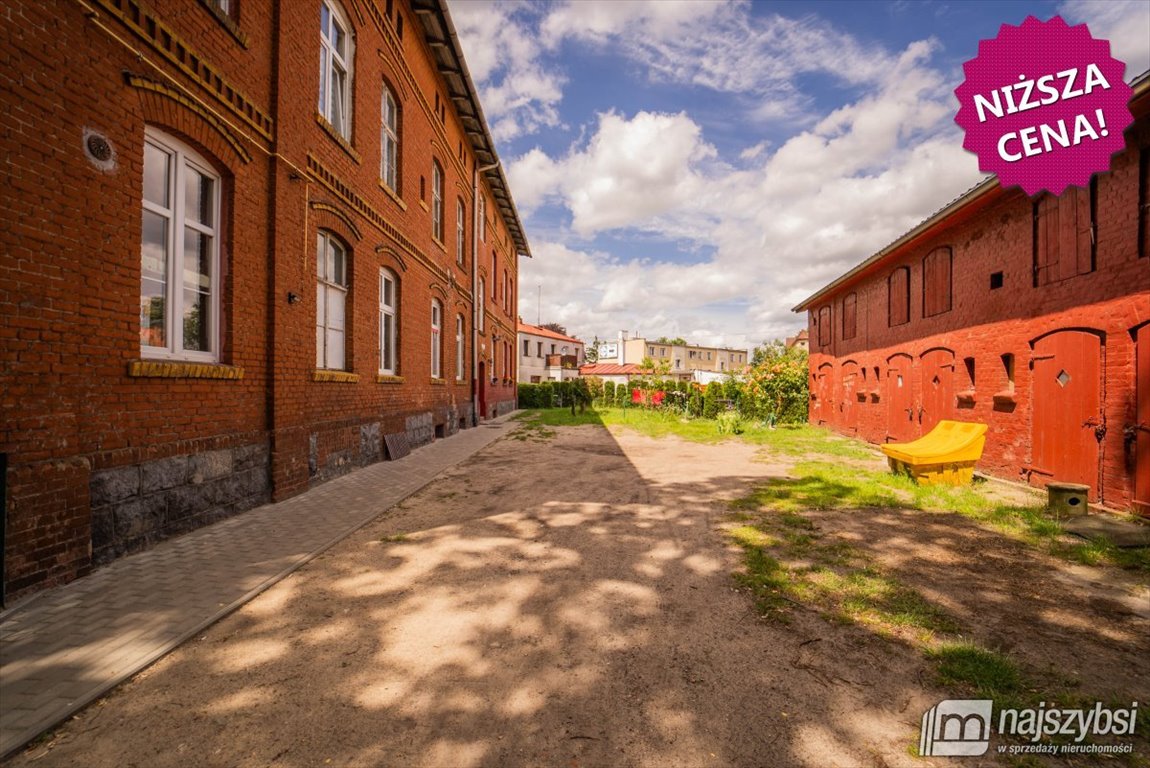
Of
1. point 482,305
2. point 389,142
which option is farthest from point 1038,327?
point 482,305

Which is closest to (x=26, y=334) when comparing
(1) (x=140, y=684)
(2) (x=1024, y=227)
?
(1) (x=140, y=684)

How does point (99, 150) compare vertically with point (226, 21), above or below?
below

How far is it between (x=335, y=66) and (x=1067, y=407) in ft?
41.6

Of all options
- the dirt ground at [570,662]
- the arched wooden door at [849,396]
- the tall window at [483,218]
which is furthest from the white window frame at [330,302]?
the arched wooden door at [849,396]

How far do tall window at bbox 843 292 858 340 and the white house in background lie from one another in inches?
1208

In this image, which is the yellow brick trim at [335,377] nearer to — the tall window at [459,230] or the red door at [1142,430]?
the tall window at [459,230]

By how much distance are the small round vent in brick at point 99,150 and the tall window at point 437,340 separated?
363 inches

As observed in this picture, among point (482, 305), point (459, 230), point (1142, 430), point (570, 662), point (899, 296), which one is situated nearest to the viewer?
point (570, 662)

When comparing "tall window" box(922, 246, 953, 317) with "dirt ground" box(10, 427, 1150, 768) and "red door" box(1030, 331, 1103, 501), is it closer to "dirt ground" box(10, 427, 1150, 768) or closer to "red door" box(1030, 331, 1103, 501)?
"red door" box(1030, 331, 1103, 501)

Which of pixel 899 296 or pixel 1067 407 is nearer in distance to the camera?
pixel 1067 407

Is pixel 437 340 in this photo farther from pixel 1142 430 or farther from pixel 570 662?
pixel 1142 430

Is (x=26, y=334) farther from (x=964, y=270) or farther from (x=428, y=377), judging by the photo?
(x=964, y=270)

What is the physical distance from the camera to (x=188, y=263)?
17.7 feet

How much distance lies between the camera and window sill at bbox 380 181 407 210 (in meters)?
9.89
